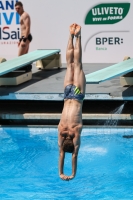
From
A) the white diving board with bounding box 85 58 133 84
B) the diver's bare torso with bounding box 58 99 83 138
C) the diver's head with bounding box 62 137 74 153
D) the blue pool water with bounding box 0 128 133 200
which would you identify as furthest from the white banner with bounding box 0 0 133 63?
the diver's head with bounding box 62 137 74 153

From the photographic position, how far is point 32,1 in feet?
50.9

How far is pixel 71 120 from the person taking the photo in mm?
7723

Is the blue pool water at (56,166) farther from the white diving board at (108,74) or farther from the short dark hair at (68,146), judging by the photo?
the short dark hair at (68,146)

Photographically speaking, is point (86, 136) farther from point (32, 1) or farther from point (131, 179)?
point (32, 1)

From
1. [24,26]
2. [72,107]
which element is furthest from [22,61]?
[72,107]

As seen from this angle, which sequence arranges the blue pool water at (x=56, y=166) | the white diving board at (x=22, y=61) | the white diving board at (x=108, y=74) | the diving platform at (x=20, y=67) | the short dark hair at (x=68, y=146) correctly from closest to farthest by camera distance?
the short dark hair at (x=68, y=146), the blue pool water at (x=56, y=166), the white diving board at (x=108, y=74), the white diving board at (x=22, y=61), the diving platform at (x=20, y=67)

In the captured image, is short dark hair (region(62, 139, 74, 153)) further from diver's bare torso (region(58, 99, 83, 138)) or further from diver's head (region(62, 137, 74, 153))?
diver's bare torso (region(58, 99, 83, 138))

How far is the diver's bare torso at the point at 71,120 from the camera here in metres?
7.63

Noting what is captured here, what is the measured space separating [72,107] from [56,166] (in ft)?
7.29

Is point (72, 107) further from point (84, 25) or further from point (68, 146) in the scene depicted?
point (84, 25)

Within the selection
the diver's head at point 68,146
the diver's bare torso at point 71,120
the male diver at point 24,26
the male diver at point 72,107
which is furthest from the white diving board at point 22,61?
the diver's head at point 68,146

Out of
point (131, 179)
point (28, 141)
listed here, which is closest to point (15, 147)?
point (28, 141)

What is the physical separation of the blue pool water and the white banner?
513 centimetres

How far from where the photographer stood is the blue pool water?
28.4 ft
